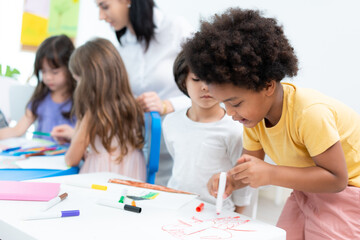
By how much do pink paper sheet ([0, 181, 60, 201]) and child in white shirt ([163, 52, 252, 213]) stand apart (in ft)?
1.40

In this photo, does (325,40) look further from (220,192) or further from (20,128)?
(20,128)

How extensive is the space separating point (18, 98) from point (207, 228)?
162 centimetres

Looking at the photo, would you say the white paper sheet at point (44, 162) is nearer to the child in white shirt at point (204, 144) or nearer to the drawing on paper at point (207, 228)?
the child in white shirt at point (204, 144)

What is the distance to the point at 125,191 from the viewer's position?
869mm

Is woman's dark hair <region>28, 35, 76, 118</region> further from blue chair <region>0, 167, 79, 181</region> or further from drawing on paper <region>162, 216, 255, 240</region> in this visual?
drawing on paper <region>162, 216, 255, 240</region>

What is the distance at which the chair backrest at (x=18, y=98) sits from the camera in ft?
6.62

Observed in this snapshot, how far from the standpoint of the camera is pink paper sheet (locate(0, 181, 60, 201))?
0.81 m

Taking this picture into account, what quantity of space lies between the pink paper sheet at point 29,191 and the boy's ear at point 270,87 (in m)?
0.50

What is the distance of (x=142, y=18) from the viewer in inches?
65.9

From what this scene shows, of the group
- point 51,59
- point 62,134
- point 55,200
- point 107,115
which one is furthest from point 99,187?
point 51,59

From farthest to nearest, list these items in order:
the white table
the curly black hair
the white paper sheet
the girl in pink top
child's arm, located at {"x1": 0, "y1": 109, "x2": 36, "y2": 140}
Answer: child's arm, located at {"x1": 0, "y1": 109, "x2": 36, "y2": 140}
the girl in pink top
the white paper sheet
the curly black hair
the white table

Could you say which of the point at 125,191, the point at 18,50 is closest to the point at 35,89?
the point at 18,50

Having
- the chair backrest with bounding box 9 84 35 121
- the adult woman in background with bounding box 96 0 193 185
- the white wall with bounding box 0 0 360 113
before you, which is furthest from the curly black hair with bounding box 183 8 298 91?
the chair backrest with bounding box 9 84 35 121

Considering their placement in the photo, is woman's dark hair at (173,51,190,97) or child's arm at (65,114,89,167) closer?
woman's dark hair at (173,51,190,97)
